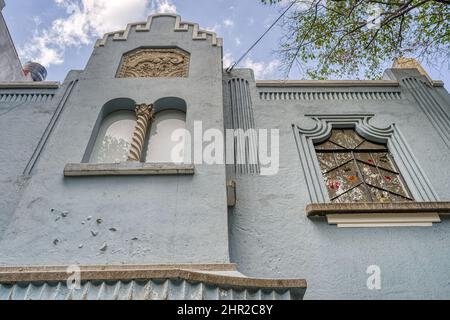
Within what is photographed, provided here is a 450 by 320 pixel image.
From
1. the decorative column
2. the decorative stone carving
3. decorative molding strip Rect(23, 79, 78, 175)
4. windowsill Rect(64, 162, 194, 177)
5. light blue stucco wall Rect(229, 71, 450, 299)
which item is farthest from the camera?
the decorative stone carving

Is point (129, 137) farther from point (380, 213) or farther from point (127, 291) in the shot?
point (380, 213)

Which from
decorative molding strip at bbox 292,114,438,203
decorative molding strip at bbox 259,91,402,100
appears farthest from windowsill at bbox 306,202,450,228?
decorative molding strip at bbox 259,91,402,100

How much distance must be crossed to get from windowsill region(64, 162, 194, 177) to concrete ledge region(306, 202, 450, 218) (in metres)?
1.63

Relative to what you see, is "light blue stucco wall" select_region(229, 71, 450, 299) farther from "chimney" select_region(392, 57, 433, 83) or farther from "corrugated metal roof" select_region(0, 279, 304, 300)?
"chimney" select_region(392, 57, 433, 83)

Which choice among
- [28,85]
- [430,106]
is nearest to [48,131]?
[28,85]

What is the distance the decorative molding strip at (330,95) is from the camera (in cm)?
592

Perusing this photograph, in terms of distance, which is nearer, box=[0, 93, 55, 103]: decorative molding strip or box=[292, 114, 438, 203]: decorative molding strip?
box=[292, 114, 438, 203]: decorative molding strip

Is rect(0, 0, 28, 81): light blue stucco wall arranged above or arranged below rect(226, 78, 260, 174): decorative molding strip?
above

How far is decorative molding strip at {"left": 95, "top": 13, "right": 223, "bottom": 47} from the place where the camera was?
6.42 meters

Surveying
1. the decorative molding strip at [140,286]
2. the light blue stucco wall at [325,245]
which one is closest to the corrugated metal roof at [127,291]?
the decorative molding strip at [140,286]

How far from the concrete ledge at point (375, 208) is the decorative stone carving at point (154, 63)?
3263 millimetres
